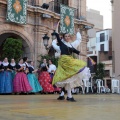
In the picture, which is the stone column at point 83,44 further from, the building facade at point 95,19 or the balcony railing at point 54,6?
the building facade at point 95,19

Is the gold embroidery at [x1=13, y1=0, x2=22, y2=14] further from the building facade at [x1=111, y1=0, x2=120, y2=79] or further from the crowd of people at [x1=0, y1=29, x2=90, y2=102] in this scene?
the building facade at [x1=111, y1=0, x2=120, y2=79]

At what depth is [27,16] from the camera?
61.8 feet

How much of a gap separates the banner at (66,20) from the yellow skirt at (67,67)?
13108mm

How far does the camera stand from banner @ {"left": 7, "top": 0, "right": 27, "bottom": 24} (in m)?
17.3

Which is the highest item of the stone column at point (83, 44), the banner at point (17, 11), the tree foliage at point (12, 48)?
the banner at point (17, 11)

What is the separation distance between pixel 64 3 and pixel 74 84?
50.7ft

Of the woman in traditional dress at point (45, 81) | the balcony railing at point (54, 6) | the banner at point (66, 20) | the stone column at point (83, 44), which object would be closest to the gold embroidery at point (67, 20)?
the banner at point (66, 20)

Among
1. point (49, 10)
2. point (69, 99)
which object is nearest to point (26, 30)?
point (49, 10)

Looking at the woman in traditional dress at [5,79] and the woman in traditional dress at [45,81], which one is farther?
the woman in traditional dress at [45,81]

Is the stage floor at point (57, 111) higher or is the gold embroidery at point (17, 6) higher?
the gold embroidery at point (17, 6)

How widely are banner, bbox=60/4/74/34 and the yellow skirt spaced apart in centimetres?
1311

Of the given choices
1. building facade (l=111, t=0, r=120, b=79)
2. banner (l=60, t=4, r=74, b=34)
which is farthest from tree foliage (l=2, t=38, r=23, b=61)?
building facade (l=111, t=0, r=120, b=79)

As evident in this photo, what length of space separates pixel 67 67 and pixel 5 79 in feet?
17.4

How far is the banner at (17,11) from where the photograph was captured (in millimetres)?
17344
